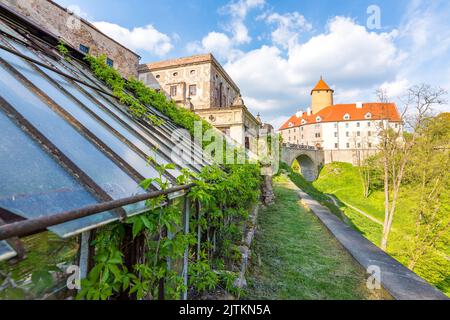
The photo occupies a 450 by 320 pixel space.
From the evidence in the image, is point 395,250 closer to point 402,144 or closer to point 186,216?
point 402,144

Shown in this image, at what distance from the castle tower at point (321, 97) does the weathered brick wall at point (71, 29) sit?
179 feet

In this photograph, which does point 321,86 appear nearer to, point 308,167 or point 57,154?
point 308,167

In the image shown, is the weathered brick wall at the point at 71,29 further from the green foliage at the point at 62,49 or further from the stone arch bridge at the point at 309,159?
the stone arch bridge at the point at 309,159

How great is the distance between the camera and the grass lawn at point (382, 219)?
38.8 feet

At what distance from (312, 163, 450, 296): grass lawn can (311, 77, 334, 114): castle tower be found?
2229 centimetres

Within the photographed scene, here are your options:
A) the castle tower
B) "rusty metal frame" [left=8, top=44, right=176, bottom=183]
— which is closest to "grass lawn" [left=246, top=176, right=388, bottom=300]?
"rusty metal frame" [left=8, top=44, right=176, bottom=183]

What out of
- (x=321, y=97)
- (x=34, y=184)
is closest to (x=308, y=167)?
(x=321, y=97)

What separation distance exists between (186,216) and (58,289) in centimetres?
154

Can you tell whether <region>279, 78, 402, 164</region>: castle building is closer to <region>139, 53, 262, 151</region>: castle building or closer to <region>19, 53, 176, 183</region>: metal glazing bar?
<region>139, 53, 262, 151</region>: castle building

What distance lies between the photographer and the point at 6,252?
2.78 ft

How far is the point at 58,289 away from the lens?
1282 millimetres

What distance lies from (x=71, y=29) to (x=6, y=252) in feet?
68.0
